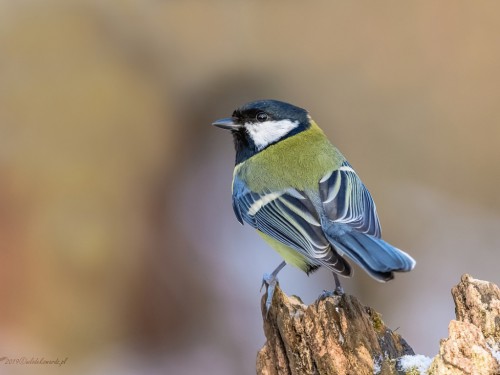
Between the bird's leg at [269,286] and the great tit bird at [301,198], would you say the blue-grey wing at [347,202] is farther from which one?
the bird's leg at [269,286]

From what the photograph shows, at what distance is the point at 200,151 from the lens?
4.56 metres

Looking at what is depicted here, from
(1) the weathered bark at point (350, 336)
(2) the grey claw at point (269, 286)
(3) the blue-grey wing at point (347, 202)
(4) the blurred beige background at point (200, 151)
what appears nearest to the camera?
(1) the weathered bark at point (350, 336)

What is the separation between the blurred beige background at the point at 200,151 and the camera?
4.07m

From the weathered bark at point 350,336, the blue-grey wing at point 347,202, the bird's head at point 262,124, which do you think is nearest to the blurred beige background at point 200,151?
the bird's head at point 262,124

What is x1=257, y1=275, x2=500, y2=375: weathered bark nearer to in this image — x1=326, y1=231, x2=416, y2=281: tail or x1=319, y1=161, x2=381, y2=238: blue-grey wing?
x1=326, y1=231, x2=416, y2=281: tail

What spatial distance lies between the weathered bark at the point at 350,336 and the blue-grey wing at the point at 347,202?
1.29ft

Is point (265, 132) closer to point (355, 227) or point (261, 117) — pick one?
point (261, 117)

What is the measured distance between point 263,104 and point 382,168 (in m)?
1.68

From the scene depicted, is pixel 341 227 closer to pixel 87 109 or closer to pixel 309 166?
pixel 309 166

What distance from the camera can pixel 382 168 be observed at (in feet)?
14.5

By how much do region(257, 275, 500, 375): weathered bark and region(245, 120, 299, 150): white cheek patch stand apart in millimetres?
976

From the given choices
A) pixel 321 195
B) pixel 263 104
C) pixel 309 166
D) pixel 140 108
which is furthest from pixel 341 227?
pixel 140 108

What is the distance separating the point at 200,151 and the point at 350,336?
2.69 metres

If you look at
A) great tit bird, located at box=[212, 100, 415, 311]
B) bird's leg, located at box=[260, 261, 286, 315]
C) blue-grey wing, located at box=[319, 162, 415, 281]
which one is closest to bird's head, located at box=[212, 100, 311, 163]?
great tit bird, located at box=[212, 100, 415, 311]
